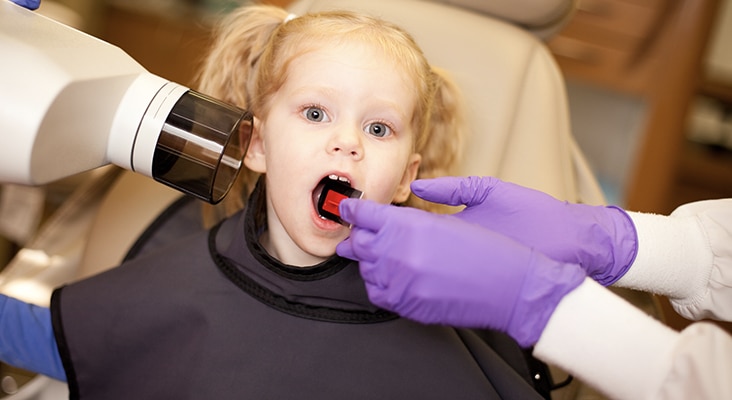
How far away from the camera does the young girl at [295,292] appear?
1.12 metres

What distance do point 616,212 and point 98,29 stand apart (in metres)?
2.77

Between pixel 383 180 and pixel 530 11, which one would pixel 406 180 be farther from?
pixel 530 11

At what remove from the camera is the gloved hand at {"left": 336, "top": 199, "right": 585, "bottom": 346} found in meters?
0.87

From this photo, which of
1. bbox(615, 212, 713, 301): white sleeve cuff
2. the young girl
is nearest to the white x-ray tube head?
the young girl

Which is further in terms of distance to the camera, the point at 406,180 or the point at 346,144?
the point at 406,180

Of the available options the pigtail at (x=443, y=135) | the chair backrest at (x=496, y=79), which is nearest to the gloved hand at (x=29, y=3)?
the chair backrest at (x=496, y=79)

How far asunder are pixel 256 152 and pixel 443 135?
383 mm

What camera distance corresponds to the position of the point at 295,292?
1.17 metres

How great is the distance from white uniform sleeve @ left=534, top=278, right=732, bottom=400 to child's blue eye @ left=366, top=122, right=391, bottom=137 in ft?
1.33

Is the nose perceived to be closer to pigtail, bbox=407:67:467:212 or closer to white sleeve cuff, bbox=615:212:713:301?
pigtail, bbox=407:67:467:212

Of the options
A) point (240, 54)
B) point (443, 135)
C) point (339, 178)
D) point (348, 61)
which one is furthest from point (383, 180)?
point (240, 54)

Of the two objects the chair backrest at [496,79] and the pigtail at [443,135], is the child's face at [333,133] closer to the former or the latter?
the pigtail at [443,135]

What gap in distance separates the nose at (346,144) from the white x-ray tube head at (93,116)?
0.13 meters

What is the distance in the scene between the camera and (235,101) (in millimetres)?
1371
